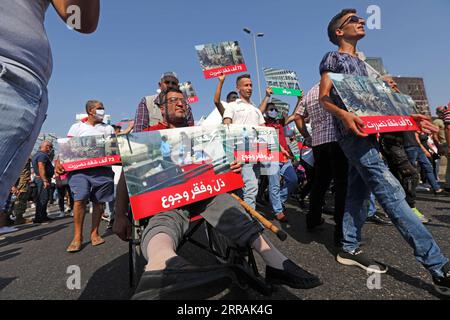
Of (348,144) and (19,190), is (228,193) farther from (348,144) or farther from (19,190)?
(19,190)

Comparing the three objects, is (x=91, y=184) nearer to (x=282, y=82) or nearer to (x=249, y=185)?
(x=249, y=185)

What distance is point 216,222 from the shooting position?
1.67 metres

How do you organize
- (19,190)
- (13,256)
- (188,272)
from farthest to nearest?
(19,190) < (13,256) < (188,272)

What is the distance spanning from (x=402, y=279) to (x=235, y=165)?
1470 millimetres

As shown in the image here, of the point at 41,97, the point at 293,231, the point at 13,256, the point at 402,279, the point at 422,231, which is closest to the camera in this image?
the point at 41,97

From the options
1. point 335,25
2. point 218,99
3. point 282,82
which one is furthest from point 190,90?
point 335,25

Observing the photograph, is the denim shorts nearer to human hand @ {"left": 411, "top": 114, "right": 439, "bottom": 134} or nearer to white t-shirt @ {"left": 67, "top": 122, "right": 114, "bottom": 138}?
white t-shirt @ {"left": 67, "top": 122, "right": 114, "bottom": 138}

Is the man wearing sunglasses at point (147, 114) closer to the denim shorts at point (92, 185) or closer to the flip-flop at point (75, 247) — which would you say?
the denim shorts at point (92, 185)

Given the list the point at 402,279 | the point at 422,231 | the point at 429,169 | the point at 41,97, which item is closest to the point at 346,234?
the point at 402,279

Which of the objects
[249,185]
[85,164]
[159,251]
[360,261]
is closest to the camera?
[159,251]

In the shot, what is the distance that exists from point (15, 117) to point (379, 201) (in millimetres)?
2091

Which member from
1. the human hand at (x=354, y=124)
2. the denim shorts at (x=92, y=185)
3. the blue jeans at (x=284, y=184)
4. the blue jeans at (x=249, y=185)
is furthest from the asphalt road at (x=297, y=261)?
the human hand at (x=354, y=124)
